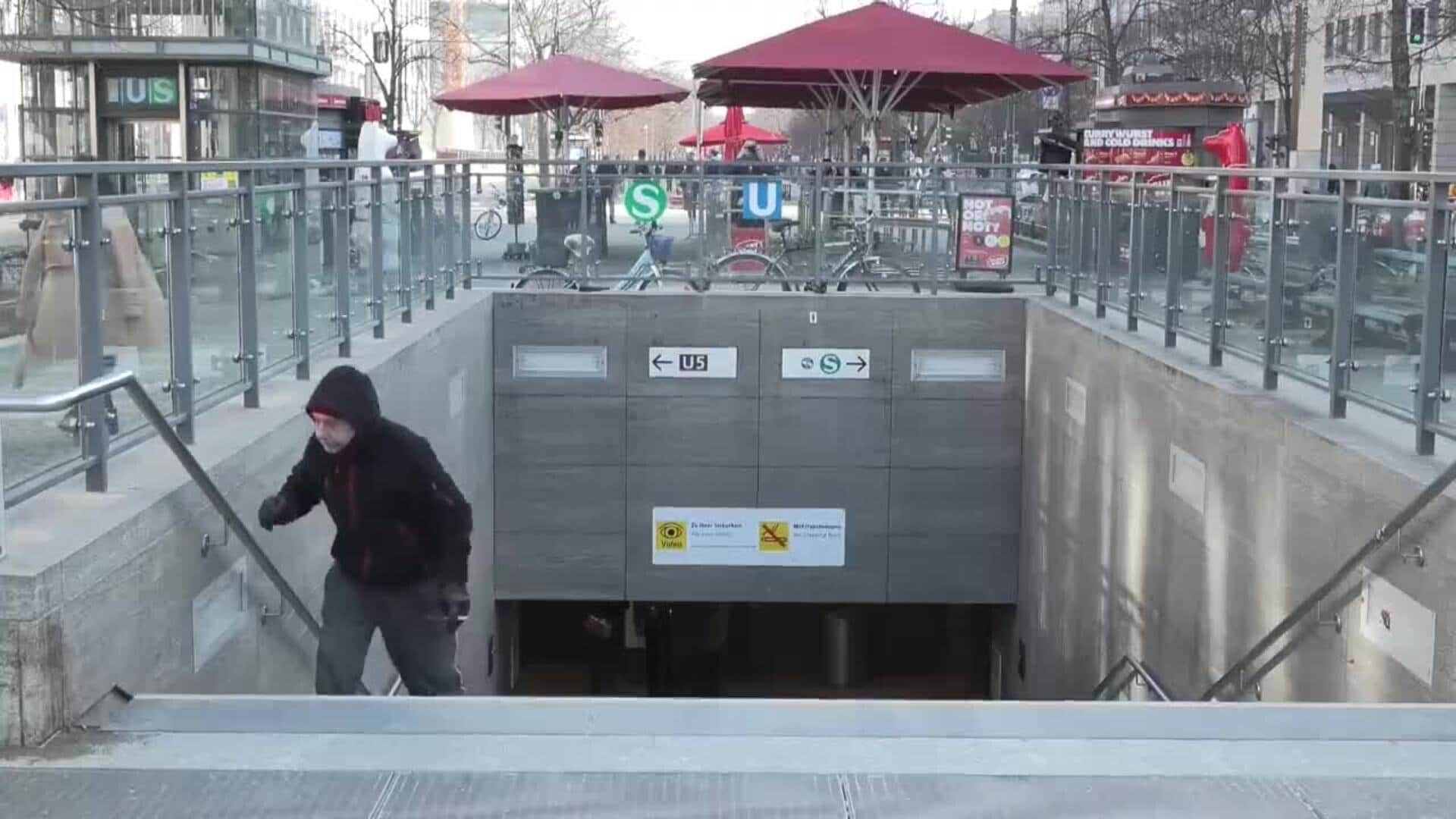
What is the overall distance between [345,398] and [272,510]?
2.02 feet

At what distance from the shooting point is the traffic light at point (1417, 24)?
21.7 meters

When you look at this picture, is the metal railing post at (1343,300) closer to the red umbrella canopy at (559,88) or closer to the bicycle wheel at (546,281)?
the bicycle wheel at (546,281)

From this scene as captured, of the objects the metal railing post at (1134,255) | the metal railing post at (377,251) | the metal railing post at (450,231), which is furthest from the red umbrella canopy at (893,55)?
the metal railing post at (377,251)

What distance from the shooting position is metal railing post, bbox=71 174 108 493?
19.7 ft

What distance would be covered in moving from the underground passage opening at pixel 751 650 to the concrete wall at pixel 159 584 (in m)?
9.60

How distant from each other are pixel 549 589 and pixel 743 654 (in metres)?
4.55

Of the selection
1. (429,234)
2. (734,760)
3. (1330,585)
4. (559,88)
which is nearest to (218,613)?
(734,760)

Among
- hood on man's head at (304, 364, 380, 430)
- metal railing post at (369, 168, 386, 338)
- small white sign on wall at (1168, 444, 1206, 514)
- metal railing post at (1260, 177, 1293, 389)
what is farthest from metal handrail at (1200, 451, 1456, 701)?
metal railing post at (369, 168, 386, 338)

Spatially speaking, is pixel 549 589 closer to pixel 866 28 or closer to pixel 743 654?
pixel 743 654

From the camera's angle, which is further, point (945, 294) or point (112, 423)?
point (945, 294)

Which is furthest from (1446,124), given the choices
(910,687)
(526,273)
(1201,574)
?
(1201,574)

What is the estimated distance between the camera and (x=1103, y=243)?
1315 cm

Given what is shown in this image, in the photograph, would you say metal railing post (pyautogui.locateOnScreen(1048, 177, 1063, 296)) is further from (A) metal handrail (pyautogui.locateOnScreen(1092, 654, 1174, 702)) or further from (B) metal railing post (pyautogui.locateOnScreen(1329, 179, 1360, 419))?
(B) metal railing post (pyautogui.locateOnScreen(1329, 179, 1360, 419))

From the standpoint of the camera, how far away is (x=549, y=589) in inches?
650
